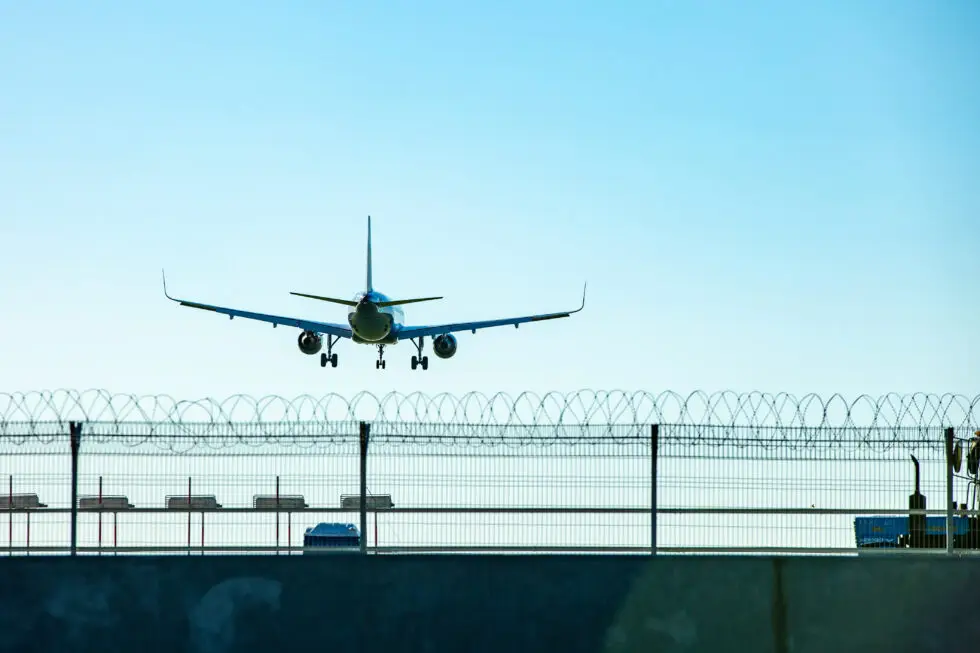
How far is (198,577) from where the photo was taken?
55.2 ft

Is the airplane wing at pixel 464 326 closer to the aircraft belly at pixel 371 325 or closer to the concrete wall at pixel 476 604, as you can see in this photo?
the aircraft belly at pixel 371 325

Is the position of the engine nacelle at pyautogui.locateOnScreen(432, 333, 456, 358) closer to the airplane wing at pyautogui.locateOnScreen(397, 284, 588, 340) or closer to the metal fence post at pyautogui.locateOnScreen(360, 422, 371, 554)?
the airplane wing at pyautogui.locateOnScreen(397, 284, 588, 340)

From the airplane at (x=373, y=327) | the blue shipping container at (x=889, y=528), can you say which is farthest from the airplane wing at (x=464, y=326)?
the blue shipping container at (x=889, y=528)

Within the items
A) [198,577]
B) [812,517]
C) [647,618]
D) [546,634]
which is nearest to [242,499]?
[198,577]

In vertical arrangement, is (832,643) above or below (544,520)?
below

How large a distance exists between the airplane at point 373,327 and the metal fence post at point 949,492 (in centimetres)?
4418

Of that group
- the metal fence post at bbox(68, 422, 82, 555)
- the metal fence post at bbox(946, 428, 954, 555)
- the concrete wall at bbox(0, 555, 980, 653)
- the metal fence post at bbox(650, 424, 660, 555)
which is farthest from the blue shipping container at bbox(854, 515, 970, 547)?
the metal fence post at bbox(68, 422, 82, 555)

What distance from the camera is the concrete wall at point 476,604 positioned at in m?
16.8

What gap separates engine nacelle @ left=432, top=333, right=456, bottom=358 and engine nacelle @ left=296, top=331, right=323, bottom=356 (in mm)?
5770

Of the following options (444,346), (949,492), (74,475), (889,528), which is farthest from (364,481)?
(444,346)

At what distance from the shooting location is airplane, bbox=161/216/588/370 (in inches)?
2474

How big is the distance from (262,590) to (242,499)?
1.20 meters

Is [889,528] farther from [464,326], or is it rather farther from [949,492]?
[464,326]

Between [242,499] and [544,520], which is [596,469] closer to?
[544,520]
